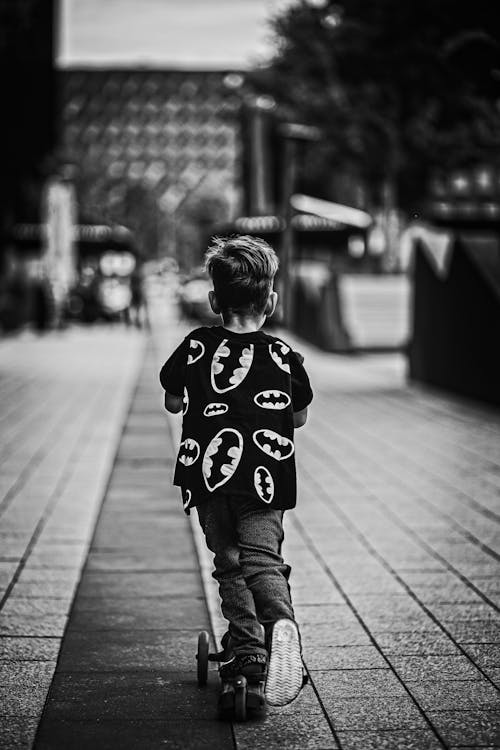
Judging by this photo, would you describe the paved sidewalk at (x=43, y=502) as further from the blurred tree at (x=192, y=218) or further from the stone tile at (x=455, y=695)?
the blurred tree at (x=192, y=218)

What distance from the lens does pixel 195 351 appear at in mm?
4176

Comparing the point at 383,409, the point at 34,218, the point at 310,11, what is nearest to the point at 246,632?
the point at 383,409

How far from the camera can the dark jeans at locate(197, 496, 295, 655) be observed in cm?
407

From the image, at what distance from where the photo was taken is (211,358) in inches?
163

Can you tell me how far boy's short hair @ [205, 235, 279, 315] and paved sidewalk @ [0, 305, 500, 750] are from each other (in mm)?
1299

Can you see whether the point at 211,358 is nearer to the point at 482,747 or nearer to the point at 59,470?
the point at 482,747

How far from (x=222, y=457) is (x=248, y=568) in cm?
36

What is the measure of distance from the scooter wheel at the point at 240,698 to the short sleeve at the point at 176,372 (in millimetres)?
939

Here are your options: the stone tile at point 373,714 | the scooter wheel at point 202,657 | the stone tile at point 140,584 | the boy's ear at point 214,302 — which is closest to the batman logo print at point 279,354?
the boy's ear at point 214,302

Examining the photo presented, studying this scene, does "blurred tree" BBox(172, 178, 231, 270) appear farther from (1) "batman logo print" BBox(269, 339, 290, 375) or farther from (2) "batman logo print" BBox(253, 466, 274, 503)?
(2) "batman logo print" BBox(253, 466, 274, 503)

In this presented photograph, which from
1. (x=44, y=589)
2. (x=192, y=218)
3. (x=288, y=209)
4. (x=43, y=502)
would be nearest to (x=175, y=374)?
(x=44, y=589)

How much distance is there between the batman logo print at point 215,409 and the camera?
13.5 feet

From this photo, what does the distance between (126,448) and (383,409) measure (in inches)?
160

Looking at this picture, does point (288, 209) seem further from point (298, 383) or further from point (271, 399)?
point (271, 399)
